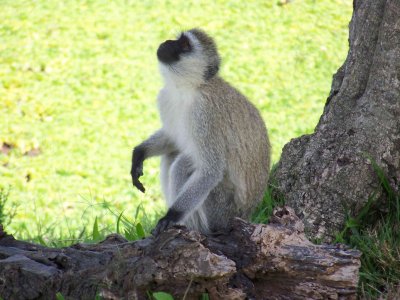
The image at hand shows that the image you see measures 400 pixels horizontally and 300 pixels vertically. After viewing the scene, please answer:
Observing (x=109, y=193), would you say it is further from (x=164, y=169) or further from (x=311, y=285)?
(x=311, y=285)

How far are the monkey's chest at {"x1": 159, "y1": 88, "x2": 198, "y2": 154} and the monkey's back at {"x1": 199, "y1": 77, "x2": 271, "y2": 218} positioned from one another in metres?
0.15

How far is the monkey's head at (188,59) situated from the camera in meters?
5.36

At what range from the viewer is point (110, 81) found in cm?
1123

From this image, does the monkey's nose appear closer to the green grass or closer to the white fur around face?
the white fur around face

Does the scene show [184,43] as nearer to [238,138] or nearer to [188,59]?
[188,59]

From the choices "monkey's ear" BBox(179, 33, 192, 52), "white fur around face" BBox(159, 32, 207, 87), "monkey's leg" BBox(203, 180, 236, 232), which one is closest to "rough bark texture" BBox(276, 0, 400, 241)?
"monkey's leg" BBox(203, 180, 236, 232)

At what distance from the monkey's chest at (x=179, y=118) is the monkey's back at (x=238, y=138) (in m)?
0.15

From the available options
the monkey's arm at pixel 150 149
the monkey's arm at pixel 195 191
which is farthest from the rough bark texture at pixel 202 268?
the monkey's arm at pixel 150 149

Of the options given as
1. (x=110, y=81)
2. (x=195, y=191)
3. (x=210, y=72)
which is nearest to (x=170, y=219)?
(x=195, y=191)

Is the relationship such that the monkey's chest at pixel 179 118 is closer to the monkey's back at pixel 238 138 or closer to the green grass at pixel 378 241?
the monkey's back at pixel 238 138

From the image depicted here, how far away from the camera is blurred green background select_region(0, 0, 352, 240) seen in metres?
9.38

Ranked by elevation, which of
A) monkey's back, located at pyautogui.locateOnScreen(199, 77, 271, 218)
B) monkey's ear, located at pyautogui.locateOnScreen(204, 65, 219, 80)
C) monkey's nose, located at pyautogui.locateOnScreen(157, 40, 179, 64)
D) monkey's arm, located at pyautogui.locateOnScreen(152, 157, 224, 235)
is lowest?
monkey's arm, located at pyautogui.locateOnScreen(152, 157, 224, 235)

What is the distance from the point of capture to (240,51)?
12250 mm

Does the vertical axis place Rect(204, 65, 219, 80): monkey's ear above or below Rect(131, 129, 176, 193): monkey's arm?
above
